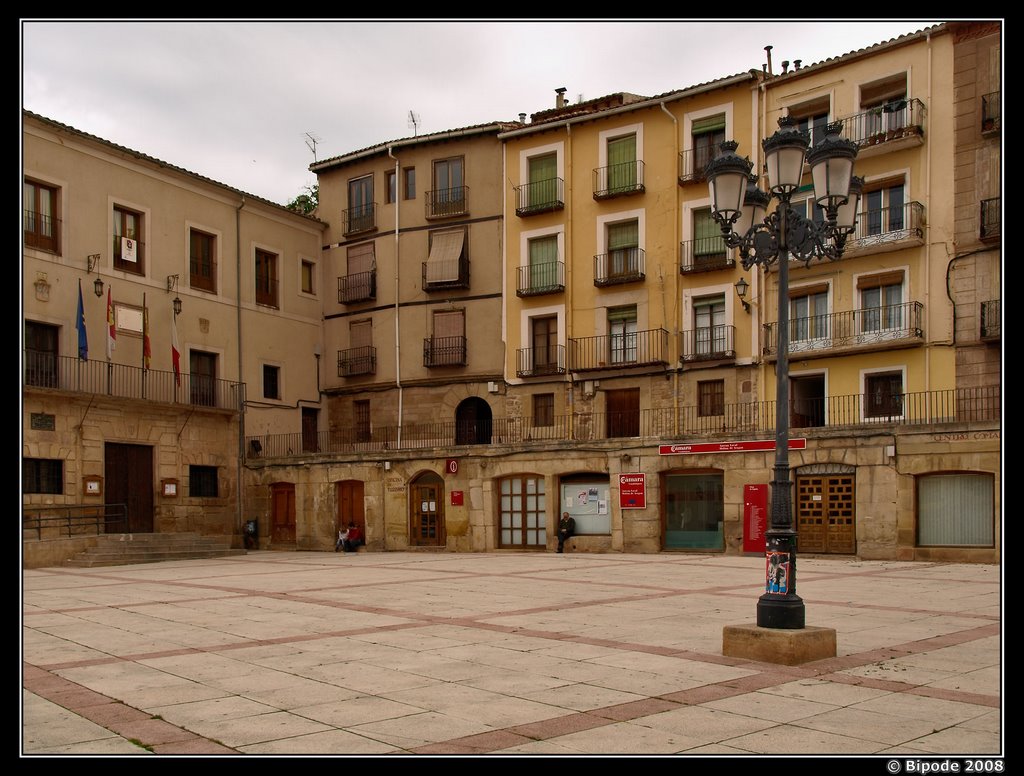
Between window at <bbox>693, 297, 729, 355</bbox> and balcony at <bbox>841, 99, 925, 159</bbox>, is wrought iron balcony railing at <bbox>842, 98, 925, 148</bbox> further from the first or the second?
window at <bbox>693, 297, 729, 355</bbox>

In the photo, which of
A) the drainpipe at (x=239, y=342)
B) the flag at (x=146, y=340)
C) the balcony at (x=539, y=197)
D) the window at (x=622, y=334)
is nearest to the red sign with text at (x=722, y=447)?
the window at (x=622, y=334)

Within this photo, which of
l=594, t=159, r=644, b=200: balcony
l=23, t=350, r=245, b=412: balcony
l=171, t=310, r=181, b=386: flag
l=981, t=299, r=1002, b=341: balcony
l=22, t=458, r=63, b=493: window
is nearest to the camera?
l=981, t=299, r=1002, b=341: balcony

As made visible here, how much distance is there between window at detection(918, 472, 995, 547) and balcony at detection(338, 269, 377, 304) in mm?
19864

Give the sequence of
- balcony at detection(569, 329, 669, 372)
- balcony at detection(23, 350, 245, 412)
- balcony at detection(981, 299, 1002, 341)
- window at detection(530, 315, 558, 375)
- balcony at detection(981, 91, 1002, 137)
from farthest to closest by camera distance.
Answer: window at detection(530, 315, 558, 375), balcony at detection(569, 329, 669, 372), balcony at detection(23, 350, 245, 412), balcony at detection(981, 91, 1002, 137), balcony at detection(981, 299, 1002, 341)

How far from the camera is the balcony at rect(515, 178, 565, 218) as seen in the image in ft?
106

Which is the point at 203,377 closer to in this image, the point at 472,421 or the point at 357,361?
the point at 357,361

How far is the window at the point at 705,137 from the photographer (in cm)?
2975

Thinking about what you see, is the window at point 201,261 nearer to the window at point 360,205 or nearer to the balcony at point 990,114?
the window at point 360,205

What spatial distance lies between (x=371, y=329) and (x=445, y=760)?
30384mm

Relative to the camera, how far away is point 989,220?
25078 millimetres

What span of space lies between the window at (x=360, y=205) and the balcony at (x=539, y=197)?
18.6 ft

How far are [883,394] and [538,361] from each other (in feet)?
36.0

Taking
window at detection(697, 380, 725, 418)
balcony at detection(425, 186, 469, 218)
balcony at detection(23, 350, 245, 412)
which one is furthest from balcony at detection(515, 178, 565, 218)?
balcony at detection(23, 350, 245, 412)

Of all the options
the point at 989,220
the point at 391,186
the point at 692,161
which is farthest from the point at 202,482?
the point at 989,220
